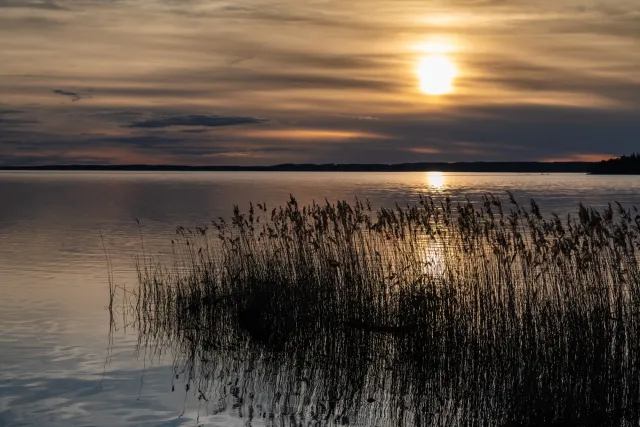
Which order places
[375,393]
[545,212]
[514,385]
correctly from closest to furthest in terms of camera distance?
[514,385]
[375,393]
[545,212]

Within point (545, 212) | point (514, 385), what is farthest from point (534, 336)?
point (545, 212)

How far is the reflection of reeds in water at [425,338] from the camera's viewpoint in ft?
34.3

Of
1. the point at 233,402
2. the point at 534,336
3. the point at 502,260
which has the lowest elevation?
the point at 233,402

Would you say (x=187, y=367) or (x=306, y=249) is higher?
(x=306, y=249)

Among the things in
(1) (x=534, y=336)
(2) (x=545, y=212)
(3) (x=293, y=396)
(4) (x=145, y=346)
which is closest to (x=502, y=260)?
(1) (x=534, y=336)

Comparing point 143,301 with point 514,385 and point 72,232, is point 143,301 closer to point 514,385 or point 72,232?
point 514,385

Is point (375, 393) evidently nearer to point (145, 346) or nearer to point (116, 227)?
point (145, 346)

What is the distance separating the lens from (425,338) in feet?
41.5

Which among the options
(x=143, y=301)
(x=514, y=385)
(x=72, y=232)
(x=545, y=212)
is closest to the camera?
(x=514, y=385)

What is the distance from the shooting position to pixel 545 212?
164 feet

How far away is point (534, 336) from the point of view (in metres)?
11.4

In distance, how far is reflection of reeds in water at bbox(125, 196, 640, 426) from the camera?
10.5 metres

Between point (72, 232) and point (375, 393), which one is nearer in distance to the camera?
point (375, 393)

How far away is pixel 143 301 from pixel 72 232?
69.2ft
